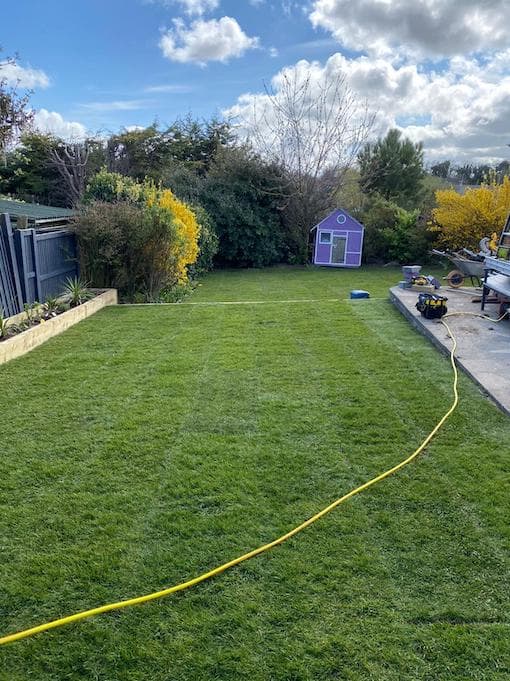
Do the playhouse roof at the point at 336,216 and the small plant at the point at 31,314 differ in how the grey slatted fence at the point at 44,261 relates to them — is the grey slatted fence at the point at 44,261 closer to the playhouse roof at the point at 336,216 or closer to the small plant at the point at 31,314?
the small plant at the point at 31,314

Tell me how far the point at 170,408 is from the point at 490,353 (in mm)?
3611

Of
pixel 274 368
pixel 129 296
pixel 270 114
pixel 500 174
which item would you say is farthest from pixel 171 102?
pixel 274 368

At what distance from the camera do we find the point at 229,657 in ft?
5.64

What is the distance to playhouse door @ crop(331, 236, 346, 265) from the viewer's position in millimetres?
16297

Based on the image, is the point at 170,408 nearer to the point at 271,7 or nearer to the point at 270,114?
the point at 271,7

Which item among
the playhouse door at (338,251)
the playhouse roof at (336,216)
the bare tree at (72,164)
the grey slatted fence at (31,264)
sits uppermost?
the bare tree at (72,164)

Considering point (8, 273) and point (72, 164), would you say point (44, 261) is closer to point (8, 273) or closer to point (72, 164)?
point (8, 273)

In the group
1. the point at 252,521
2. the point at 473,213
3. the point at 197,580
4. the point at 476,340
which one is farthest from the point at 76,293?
the point at 473,213

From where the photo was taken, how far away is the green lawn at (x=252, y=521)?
69.0 inches

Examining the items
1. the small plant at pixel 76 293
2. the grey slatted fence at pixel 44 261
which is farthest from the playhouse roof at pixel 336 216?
the small plant at pixel 76 293

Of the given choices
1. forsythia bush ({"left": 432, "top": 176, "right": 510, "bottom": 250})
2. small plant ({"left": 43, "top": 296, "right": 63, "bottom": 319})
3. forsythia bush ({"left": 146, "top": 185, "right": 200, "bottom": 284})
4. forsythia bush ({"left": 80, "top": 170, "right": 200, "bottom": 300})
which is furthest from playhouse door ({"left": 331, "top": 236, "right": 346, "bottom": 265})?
small plant ({"left": 43, "top": 296, "right": 63, "bottom": 319})

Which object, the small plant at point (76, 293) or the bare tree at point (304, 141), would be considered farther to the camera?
the bare tree at point (304, 141)

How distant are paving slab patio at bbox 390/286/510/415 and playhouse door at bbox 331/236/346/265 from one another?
8327 mm

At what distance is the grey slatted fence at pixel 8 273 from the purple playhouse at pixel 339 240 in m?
11.4
